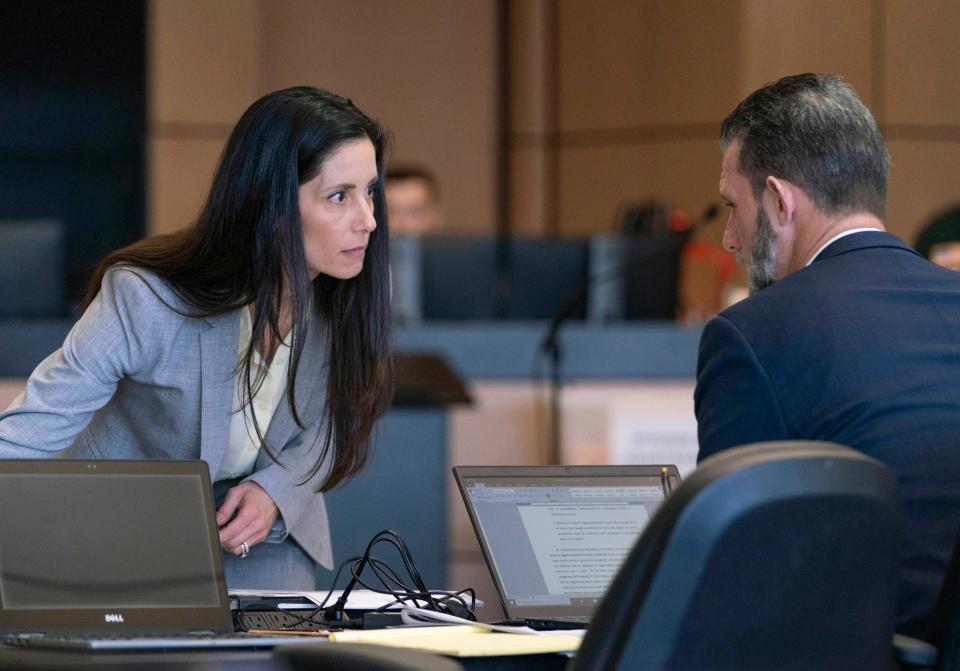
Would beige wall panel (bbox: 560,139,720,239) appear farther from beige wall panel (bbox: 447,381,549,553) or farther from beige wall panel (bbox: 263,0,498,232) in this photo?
beige wall panel (bbox: 447,381,549,553)

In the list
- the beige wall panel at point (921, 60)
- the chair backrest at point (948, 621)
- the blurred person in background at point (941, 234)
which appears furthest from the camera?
the beige wall panel at point (921, 60)

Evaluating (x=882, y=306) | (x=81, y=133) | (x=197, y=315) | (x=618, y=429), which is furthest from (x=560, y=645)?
(x=81, y=133)

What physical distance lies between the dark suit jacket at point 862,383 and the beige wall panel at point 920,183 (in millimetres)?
5398

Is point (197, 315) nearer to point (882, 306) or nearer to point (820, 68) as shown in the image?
point (882, 306)

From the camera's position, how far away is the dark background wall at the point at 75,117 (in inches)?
324

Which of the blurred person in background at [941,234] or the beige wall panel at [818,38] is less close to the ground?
the beige wall panel at [818,38]

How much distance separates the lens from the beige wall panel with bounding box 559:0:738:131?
7090mm

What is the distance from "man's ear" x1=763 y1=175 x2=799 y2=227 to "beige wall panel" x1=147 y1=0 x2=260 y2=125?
613 centimetres

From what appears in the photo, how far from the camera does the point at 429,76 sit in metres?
8.41

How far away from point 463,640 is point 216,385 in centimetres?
67

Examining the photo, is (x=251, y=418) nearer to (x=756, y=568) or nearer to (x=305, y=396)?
(x=305, y=396)

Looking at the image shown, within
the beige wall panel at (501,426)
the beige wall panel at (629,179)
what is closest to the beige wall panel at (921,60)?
the beige wall panel at (629,179)

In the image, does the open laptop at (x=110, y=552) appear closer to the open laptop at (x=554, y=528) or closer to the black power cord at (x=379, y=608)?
the black power cord at (x=379, y=608)

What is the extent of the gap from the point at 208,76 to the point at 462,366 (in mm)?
3895
